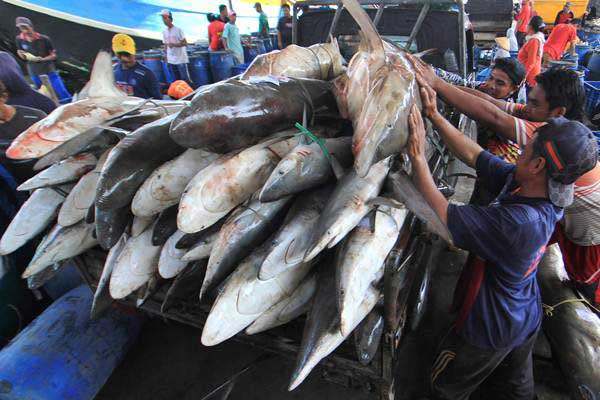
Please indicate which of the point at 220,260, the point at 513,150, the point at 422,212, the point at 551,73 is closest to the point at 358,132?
the point at 422,212

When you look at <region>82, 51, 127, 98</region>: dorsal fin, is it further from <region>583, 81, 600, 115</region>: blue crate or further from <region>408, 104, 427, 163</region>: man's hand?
<region>583, 81, 600, 115</region>: blue crate

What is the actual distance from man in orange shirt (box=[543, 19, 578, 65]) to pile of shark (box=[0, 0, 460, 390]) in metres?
7.82

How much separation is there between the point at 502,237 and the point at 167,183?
1.35 m

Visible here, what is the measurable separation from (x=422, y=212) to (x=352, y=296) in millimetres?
370

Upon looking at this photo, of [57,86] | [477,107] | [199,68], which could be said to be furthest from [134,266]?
[199,68]

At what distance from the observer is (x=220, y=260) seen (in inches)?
48.7

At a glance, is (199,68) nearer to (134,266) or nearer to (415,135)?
(134,266)

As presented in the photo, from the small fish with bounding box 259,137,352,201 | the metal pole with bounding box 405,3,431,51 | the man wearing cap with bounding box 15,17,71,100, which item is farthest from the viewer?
the man wearing cap with bounding box 15,17,71,100

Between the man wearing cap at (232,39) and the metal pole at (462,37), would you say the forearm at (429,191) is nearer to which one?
the metal pole at (462,37)

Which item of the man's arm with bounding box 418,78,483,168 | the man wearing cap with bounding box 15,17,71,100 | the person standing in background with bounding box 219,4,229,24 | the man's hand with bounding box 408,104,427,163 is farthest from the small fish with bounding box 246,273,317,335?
the person standing in background with bounding box 219,4,229,24

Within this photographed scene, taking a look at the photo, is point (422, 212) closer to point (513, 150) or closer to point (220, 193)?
point (220, 193)

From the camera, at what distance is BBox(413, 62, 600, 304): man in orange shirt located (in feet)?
5.47

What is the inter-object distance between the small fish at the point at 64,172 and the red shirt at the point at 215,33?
9419 mm

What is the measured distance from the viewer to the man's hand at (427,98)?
1.50 m
